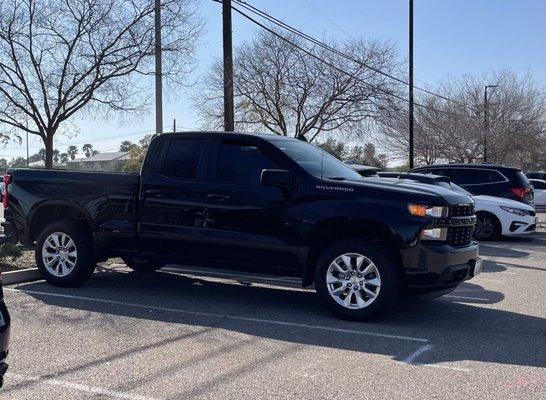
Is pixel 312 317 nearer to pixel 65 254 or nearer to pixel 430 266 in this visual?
pixel 430 266

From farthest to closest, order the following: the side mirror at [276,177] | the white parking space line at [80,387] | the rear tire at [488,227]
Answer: the rear tire at [488,227] → the side mirror at [276,177] → the white parking space line at [80,387]

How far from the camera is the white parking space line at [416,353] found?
5.36 m

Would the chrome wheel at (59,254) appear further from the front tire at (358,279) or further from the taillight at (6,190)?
the front tire at (358,279)

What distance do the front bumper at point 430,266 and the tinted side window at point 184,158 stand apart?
2676mm

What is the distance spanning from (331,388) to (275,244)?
2.51m

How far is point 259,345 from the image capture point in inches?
227

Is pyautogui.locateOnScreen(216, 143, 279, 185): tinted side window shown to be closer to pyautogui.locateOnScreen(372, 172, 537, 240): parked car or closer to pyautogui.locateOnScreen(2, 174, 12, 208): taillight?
pyautogui.locateOnScreen(2, 174, 12, 208): taillight

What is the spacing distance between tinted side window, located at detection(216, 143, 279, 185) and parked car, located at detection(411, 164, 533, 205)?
8815mm

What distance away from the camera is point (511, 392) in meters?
4.59

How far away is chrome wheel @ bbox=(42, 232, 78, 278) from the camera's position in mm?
8180

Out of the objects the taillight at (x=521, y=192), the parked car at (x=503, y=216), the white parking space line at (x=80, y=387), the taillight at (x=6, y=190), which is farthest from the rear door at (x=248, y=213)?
the taillight at (x=521, y=192)

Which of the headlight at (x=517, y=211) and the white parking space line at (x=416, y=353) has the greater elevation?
the headlight at (x=517, y=211)

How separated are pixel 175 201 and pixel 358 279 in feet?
7.70

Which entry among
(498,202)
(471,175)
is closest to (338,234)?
(498,202)
